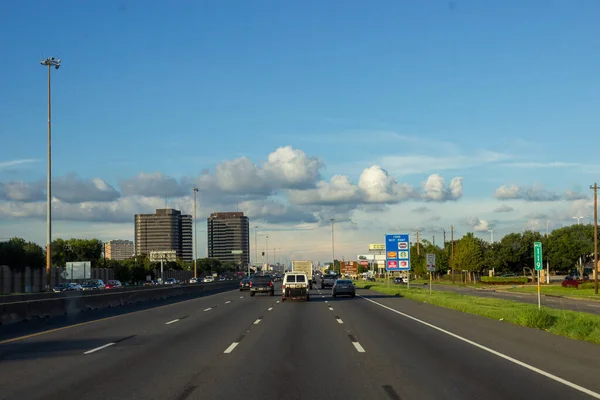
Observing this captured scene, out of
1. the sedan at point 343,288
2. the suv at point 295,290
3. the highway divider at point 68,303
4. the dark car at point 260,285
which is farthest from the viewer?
the dark car at point 260,285

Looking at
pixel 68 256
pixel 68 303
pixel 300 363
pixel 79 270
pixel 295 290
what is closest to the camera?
pixel 300 363

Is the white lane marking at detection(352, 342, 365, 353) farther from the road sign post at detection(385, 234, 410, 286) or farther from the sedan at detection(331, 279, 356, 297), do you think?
the road sign post at detection(385, 234, 410, 286)

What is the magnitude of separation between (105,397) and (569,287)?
7621cm

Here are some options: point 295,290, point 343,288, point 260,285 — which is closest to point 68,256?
point 260,285

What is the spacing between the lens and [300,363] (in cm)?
1488

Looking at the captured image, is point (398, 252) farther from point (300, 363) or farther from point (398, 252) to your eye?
point (300, 363)

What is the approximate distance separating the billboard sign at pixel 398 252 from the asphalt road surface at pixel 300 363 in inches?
1479

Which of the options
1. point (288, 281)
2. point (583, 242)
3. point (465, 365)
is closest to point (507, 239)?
point (583, 242)

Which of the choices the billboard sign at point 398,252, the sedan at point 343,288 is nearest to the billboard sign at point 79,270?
the billboard sign at point 398,252

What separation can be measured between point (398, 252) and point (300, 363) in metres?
49.9

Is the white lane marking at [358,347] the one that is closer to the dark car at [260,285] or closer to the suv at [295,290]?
the suv at [295,290]

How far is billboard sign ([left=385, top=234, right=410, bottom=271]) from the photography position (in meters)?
63.0

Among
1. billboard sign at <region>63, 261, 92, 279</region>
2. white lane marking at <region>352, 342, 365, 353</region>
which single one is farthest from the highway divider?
billboard sign at <region>63, 261, 92, 279</region>

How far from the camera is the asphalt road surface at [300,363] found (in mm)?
11258
